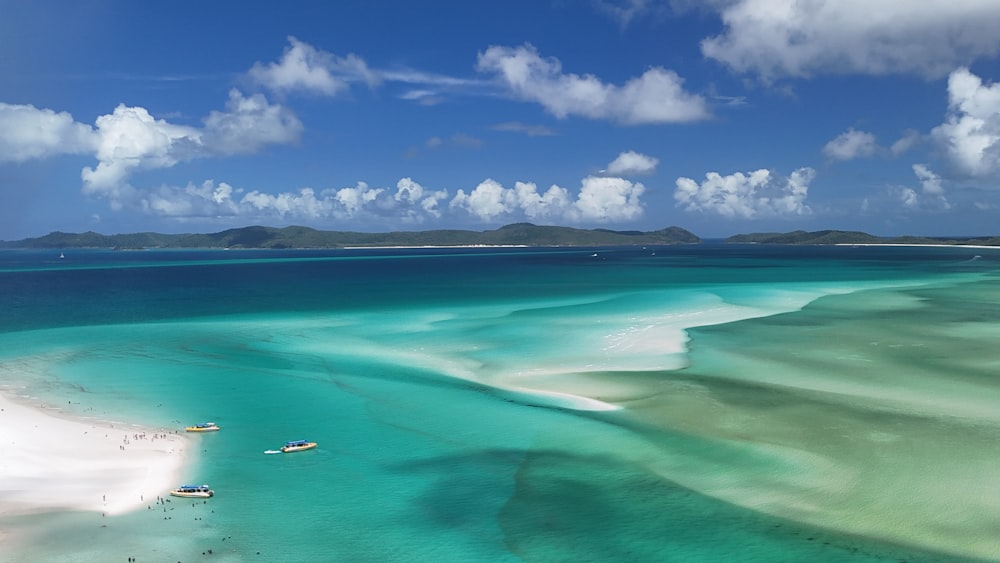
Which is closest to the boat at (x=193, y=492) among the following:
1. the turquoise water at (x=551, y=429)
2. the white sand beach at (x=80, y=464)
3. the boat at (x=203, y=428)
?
the white sand beach at (x=80, y=464)

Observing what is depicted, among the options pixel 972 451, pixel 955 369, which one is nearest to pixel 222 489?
pixel 972 451

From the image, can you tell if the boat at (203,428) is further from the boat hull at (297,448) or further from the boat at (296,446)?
the boat hull at (297,448)

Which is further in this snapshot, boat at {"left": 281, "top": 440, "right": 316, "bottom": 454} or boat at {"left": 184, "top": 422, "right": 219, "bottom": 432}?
boat at {"left": 184, "top": 422, "right": 219, "bottom": 432}

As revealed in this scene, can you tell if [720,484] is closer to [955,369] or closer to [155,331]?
[955,369]

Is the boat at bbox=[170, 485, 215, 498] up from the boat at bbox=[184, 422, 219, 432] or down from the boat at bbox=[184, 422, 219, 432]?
down

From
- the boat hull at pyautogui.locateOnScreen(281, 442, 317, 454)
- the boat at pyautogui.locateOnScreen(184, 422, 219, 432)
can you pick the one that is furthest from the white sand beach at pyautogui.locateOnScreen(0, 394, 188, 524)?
the boat hull at pyautogui.locateOnScreen(281, 442, 317, 454)

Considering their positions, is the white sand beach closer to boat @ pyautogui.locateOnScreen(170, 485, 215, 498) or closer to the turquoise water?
boat @ pyautogui.locateOnScreen(170, 485, 215, 498)

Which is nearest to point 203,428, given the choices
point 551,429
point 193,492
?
point 193,492
